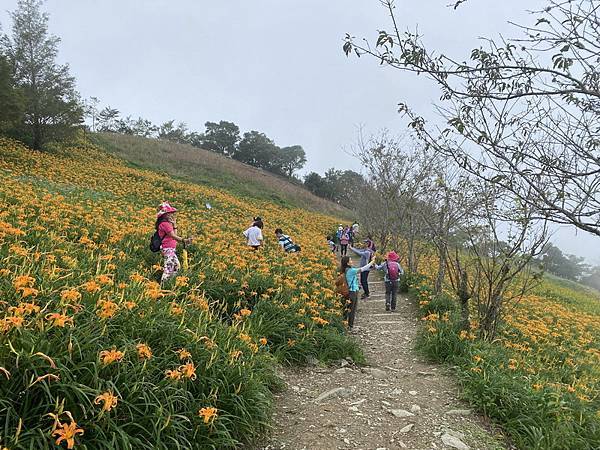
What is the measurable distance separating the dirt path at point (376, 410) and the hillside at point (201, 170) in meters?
22.5

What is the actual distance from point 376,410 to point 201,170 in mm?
29220

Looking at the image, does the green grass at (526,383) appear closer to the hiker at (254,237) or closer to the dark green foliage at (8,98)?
the hiker at (254,237)

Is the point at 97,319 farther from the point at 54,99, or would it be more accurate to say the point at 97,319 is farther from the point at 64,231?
the point at 54,99

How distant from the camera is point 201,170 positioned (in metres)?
31.3

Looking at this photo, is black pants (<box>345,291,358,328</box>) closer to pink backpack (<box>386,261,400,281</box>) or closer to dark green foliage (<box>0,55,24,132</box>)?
pink backpack (<box>386,261,400,281</box>)

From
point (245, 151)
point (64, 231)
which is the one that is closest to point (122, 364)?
point (64, 231)

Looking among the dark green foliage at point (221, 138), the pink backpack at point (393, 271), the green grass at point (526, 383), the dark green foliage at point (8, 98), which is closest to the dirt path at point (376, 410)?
the green grass at point (526, 383)

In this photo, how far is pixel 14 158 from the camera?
14789mm

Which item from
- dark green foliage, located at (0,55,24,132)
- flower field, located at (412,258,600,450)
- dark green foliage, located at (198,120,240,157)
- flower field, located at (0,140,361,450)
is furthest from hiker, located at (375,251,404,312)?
dark green foliage, located at (198,120,240,157)

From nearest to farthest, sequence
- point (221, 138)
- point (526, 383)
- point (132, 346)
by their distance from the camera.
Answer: point (132, 346)
point (526, 383)
point (221, 138)

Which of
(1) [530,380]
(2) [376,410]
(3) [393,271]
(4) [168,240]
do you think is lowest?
(2) [376,410]

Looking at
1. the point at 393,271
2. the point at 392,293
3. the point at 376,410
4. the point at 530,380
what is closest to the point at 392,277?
the point at 393,271

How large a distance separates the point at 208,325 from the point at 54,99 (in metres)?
19.1

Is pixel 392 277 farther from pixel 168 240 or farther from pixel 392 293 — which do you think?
pixel 168 240
